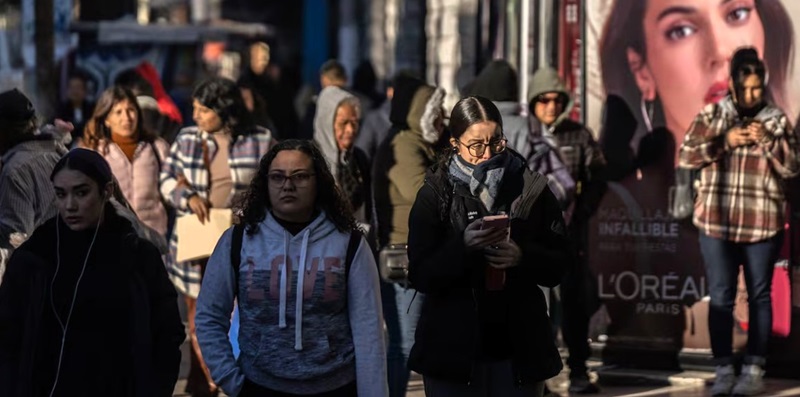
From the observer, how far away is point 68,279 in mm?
6582

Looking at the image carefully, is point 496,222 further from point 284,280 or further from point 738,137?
point 738,137

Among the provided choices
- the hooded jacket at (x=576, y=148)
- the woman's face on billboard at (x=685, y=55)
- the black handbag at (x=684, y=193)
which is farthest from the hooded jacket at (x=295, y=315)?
the woman's face on billboard at (x=685, y=55)

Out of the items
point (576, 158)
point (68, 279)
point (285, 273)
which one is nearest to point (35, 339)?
point (68, 279)

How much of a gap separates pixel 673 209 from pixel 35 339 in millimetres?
6361

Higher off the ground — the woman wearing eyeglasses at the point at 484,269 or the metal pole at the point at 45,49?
the metal pole at the point at 45,49

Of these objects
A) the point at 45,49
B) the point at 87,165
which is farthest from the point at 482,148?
the point at 45,49

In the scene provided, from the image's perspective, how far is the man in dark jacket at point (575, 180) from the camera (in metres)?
11.6

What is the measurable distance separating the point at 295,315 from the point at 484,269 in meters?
0.70

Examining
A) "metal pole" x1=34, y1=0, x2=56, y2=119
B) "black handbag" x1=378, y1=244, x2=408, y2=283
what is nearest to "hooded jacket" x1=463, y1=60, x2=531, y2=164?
"black handbag" x1=378, y1=244, x2=408, y2=283

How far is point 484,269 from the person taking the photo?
22.4ft

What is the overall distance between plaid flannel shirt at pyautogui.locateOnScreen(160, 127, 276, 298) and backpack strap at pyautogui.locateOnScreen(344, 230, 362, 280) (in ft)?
14.0

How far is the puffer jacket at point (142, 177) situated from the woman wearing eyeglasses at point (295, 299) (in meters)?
4.56

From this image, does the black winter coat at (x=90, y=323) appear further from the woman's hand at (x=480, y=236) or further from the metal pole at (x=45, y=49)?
the metal pole at (x=45, y=49)

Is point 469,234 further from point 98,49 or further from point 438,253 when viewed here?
point 98,49
